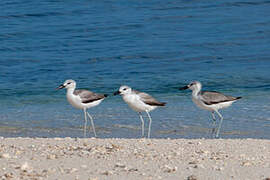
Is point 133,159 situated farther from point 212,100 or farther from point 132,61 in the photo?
point 132,61

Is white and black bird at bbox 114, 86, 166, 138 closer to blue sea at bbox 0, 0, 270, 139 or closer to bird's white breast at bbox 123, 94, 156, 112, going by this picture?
bird's white breast at bbox 123, 94, 156, 112

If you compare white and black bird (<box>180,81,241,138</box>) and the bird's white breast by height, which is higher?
white and black bird (<box>180,81,241,138</box>)

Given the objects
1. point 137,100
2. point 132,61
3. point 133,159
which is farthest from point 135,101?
point 132,61

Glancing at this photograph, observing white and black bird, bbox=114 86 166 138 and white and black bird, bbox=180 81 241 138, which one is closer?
white and black bird, bbox=114 86 166 138

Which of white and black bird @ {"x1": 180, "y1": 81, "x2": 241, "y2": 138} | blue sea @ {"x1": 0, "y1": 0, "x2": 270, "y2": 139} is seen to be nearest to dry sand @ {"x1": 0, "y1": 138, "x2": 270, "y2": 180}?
blue sea @ {"x1": 0, "y1": 0, "x2": 270, "y2": 139}

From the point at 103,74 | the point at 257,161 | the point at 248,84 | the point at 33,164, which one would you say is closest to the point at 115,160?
the point at 33,164

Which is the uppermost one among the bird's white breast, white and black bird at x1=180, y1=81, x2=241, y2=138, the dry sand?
white and black bird at x1=180, y1=81, x2=241, y2=138

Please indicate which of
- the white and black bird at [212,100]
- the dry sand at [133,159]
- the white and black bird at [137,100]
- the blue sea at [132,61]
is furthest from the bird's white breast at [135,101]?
the dry sand at [133,159]

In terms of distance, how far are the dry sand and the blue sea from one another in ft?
5.84

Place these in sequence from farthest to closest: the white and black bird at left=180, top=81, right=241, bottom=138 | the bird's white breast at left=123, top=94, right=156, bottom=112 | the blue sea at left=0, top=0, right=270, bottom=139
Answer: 1. the blue sea at left=0, top=0, right=270, bottom=139
2. the white and black bird at left=180, top=81, right=241, bottom=138
3. the bird's white breast at left=123, top=94, right=156, bottom=112

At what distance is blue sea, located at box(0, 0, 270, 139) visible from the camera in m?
14.2

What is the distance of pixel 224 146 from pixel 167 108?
4.12 metres

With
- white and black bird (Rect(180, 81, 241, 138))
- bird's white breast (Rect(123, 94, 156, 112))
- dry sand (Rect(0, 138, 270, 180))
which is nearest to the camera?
dry sand (Rect(0, 138, 270, 180))

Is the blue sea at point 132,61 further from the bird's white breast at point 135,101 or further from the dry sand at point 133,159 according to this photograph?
the dry sand at point 133,159
